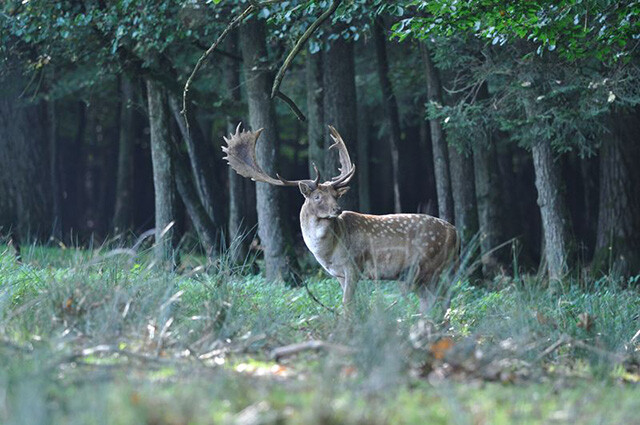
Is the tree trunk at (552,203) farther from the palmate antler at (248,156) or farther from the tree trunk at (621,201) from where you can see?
the palmate antler at (248,156)

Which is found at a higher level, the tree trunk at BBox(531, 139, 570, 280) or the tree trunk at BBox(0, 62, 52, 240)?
the tree trunk at BBox(0, 62, 52, 240)

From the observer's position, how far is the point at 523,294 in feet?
32.2

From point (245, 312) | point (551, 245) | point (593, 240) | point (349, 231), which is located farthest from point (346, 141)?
point (593, 240)

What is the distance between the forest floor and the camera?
514 centimetres

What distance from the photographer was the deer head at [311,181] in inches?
433

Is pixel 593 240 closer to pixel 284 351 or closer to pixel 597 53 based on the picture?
pixel 597 53

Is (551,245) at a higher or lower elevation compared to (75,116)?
lower

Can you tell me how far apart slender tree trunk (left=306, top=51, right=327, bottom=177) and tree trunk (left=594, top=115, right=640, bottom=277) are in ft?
16.1

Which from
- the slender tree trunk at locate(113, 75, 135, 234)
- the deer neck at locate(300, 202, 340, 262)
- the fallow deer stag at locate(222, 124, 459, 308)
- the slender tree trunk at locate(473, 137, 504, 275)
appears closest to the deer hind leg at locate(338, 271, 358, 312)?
the fallow deer stag at locate(222, 124, 459, 308)

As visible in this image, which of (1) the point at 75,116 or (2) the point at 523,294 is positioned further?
(1) the point at 75,116

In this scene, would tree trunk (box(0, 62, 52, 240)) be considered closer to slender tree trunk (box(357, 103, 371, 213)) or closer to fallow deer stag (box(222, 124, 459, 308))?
slender tree trunk (box(357, 103, 371, 213))

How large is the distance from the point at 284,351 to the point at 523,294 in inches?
153

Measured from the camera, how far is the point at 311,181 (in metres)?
11.2

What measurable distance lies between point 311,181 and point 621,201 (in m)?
8.23
